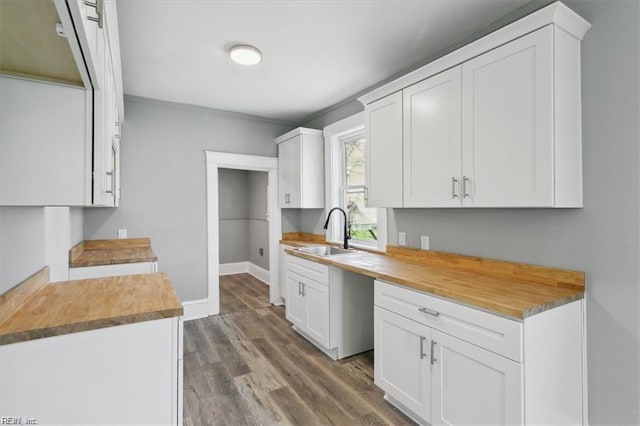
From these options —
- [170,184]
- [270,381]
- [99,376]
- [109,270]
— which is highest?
[170,184]

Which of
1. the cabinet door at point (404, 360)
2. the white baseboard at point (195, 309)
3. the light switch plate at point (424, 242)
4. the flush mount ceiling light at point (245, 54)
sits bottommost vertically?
the white baseboard at point (195, 309)

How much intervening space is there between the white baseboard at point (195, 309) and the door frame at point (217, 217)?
0.15 feet

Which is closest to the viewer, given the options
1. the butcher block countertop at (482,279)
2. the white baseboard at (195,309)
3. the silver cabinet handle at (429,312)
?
the butcher block countertop at (482,279)

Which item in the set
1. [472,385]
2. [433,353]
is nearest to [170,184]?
[433,353]

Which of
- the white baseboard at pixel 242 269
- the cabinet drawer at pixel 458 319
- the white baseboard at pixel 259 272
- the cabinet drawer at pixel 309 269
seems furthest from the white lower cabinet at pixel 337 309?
the white baseboard at pixel 242 269

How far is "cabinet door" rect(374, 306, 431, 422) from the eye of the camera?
6.04 ft

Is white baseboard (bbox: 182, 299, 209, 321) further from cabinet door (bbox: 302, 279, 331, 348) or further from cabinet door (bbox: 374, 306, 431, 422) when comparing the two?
cabinet door (bbox: 374, 306, 431, 422)

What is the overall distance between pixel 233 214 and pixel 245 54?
4.26 meters

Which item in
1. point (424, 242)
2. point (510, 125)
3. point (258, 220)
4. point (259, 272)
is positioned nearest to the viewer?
point (510, 125)

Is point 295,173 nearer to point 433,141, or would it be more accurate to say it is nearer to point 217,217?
point 217,217

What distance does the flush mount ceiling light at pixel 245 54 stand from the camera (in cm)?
247

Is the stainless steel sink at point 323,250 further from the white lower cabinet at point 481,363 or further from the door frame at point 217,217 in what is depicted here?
the white lower cabinet at point 481,363

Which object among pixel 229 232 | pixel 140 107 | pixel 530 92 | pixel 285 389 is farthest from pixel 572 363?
pixel 229 232

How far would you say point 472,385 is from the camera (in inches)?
62.6
